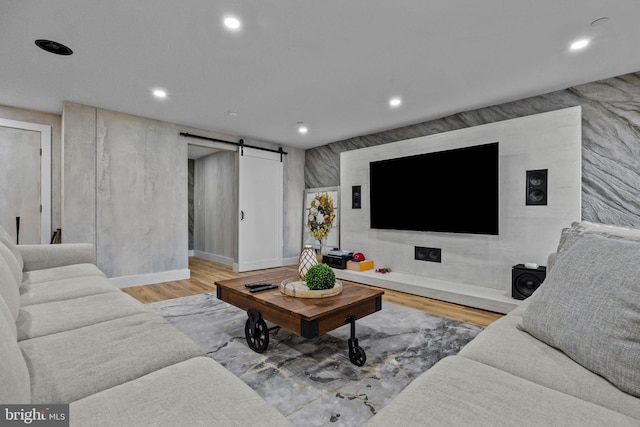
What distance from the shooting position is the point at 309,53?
2.48 m

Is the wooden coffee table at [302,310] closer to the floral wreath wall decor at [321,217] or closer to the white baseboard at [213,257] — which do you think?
the floral wreath wall decor at [321,217]

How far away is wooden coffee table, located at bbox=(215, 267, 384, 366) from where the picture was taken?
5.85 ft

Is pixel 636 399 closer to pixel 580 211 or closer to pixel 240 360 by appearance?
pixel 240 360

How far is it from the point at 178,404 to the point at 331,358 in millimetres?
1443

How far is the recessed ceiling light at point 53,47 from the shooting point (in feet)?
7.58

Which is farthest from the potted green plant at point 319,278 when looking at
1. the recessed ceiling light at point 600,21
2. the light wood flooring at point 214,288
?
the recessed ceiling light at point 600,21

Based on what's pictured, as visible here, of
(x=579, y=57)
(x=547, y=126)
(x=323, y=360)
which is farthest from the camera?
(x=547, y=126)

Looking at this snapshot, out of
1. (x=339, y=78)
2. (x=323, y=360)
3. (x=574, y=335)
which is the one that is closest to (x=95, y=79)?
(x=339, y=78)

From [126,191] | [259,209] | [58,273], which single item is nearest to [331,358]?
[58,273]

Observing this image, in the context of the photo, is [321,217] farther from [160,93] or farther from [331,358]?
[331,358]

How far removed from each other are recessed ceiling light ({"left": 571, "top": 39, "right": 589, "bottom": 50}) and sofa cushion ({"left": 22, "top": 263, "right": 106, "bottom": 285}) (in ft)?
13.6

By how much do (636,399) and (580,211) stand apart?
112 inches

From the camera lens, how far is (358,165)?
4.93 meters

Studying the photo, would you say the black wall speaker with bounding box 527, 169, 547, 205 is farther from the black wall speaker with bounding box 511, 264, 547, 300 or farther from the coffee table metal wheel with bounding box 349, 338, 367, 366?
the coffee table metal wheel with bounding box 349, 338, 367, 366
